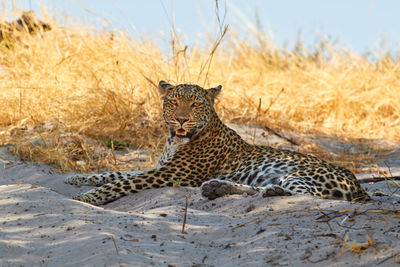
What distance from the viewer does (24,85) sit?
9.93m

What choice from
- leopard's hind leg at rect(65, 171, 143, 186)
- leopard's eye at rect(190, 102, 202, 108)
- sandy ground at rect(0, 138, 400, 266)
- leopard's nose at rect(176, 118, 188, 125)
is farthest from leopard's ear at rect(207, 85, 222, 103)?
sandy ground at rect(0, 138, 400, 266)

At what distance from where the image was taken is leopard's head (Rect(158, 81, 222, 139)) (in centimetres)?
622

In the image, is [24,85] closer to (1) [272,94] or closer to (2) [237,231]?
(1) [272,94]

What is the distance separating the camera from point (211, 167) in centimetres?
630

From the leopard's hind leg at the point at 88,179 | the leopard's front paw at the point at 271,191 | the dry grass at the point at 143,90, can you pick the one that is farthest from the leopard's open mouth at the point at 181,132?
the dry grass at the point at 143,90

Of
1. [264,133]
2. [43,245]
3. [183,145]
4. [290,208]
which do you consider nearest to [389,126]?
[264,133]

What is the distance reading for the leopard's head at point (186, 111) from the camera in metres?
6.22

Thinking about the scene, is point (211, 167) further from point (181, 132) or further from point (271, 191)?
point (271, 191)

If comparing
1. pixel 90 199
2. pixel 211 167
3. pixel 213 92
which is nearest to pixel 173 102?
pixel 213 92

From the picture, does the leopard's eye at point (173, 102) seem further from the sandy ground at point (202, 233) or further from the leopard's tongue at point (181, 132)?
the sandy ground at point (202, 233)

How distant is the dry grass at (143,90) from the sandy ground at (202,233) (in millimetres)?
3123

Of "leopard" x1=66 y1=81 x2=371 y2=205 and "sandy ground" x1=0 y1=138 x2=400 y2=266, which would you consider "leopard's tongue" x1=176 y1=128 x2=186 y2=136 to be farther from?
"sandy ground" x1=0 y1=138 x2=400 y2=266

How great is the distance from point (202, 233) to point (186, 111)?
2.36 metres

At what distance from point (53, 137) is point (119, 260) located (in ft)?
16.5
